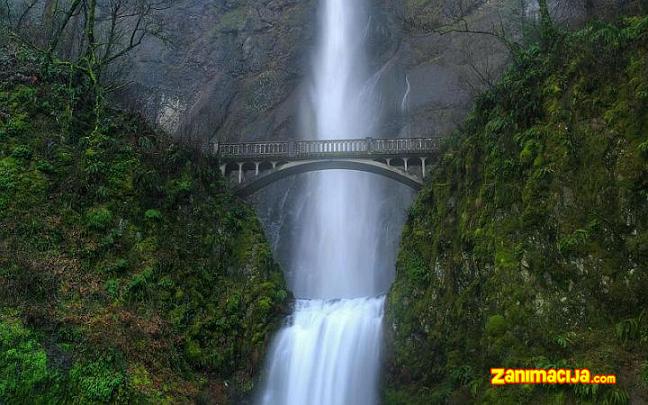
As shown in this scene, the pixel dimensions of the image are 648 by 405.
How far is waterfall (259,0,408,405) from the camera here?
57.9ft

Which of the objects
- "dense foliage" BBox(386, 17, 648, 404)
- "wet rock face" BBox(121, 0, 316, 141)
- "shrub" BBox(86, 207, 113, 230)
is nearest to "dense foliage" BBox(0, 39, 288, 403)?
"shrub" BBox(86, 207, 113, 230)

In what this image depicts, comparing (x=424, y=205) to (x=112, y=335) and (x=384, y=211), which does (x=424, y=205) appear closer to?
(x=112, y=335)

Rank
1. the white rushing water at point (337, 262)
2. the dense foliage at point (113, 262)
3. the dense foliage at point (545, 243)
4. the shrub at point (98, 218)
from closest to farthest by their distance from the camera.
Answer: the dense foliage at point (545, 243) < the dense foliage at point (113, 262) < the shrub at point (98, 218) < the white rushing water at point (337, 262)

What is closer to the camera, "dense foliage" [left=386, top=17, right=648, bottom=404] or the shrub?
"dense foliage" [left=386, top=17, right=648, bottom=404]

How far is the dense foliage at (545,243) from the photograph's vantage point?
11023mm

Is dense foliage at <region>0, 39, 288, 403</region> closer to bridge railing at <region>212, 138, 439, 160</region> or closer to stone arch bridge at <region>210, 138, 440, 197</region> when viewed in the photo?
stone arch bridge at <region>210, 138, 440, 197</region>

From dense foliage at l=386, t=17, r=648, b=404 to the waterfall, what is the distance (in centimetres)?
198

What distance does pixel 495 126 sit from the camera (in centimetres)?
1623

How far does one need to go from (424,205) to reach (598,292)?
9.31 m

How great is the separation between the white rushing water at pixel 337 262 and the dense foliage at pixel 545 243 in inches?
75.5

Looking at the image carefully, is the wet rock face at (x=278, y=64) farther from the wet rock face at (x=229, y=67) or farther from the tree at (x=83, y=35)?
the tree at (x=83, y=35)

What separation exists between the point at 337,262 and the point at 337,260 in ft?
0.51

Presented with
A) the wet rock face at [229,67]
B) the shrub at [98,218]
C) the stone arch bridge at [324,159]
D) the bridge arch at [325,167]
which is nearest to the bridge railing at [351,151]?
the stone arch bridge at [324,159]

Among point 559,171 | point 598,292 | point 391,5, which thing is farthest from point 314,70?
point 598,292
